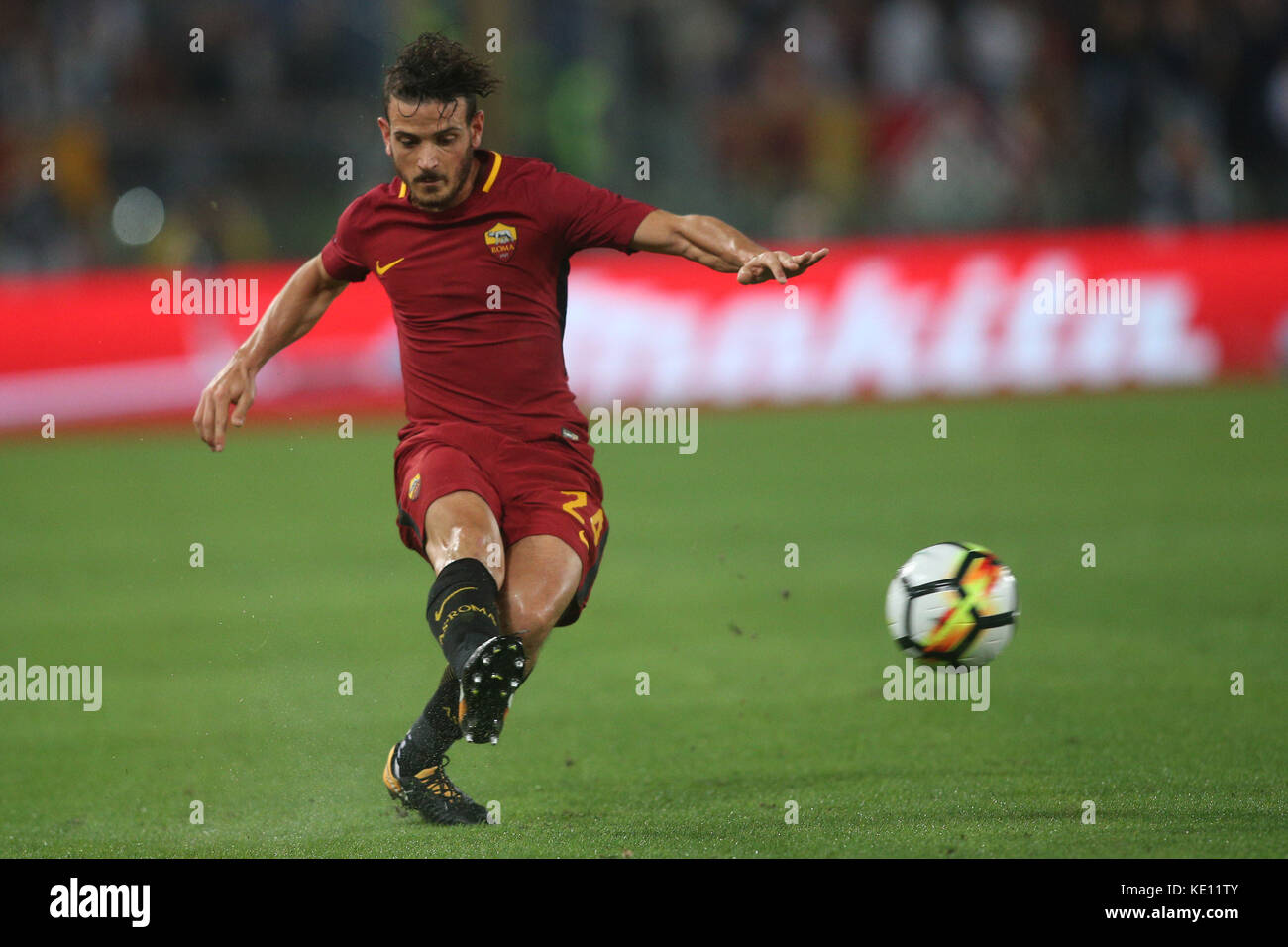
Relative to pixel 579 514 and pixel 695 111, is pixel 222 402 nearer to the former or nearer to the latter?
pixel 579 514

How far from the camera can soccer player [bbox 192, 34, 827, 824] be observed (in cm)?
543

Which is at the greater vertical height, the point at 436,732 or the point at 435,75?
the point at 435,75

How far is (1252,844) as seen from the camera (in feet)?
16.4

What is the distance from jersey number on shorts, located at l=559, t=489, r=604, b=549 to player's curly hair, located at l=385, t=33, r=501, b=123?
1295 millimetres

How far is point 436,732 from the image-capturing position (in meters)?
5.82

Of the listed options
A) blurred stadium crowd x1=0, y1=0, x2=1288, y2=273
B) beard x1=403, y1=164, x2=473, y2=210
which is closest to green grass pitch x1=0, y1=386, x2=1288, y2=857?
beard x1=403, y1=164, x2=473, y2=210

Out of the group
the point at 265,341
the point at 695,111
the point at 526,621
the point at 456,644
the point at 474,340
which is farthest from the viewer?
the point at 695,111

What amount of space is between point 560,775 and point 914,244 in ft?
38.5

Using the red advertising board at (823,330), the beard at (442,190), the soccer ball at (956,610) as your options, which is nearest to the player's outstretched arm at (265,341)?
the beard at (442,190)

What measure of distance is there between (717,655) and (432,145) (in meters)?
3.97

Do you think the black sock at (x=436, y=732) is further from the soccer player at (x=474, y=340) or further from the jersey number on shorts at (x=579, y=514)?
the jersey number on shorts at (x=579, y=514)

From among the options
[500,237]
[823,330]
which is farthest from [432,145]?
[823,330]

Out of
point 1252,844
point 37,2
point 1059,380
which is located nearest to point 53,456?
point 37,2
